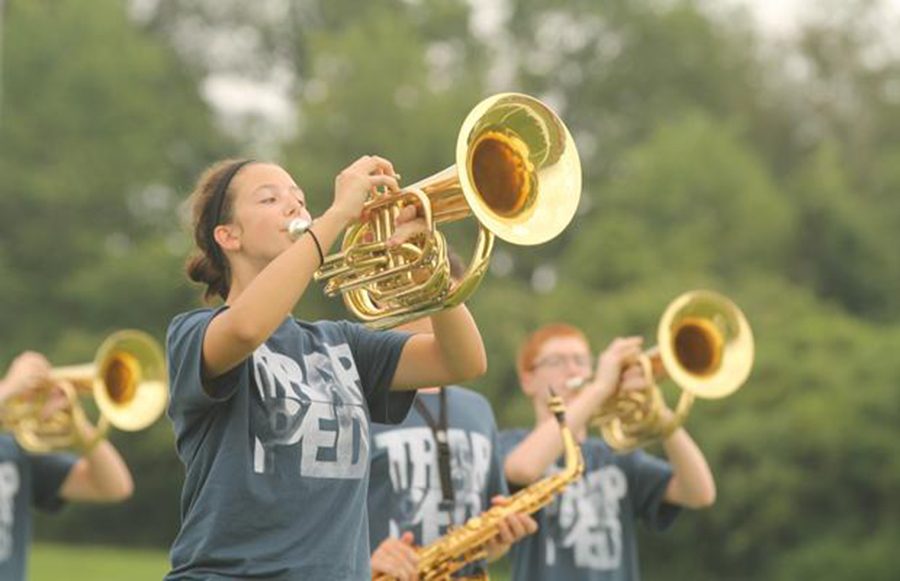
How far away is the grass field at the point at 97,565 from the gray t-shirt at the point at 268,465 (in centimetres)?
1479

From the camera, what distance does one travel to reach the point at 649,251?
29953 mm

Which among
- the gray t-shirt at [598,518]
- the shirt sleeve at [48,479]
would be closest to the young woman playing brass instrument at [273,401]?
the gray t-shirt at [598,518]

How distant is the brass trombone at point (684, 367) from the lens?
283 inches

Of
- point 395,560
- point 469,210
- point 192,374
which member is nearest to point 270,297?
point 192,374

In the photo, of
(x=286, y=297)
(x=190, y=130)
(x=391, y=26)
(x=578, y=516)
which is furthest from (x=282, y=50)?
(x=286, y=297)

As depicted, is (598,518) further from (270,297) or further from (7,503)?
(270,297)

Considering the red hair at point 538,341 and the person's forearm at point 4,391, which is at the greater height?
the person's forearm at point 4,391

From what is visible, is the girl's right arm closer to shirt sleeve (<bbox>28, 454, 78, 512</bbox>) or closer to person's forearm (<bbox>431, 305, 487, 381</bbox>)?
person's forearm (<bbox>431, 305, 487, 381</bbox>)

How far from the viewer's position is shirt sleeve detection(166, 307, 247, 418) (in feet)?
13.6

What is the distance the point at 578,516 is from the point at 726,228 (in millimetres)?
24778

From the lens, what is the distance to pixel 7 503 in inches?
295

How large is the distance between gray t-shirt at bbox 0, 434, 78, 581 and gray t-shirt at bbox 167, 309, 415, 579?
10.9 feet

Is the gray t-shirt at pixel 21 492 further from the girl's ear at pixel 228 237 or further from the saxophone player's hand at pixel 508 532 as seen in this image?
the girl's ear at pixel 228 237

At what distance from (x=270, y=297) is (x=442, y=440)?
2.17 m
